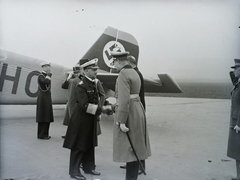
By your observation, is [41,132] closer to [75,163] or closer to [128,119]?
[75,163]

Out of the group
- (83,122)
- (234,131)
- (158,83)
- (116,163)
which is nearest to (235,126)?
(234,131)

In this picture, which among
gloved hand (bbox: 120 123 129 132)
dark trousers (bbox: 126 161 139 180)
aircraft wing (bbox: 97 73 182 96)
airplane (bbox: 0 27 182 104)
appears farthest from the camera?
airplane (bbox: 0 27 182 104)

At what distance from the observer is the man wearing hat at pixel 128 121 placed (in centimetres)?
238

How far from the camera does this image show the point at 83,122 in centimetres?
269

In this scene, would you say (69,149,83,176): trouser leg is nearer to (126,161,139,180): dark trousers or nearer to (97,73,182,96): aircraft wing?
(126,161,139,180): dark trousers

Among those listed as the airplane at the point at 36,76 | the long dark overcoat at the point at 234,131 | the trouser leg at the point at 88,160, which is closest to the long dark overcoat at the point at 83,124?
the trouser leg at the point at 88,160

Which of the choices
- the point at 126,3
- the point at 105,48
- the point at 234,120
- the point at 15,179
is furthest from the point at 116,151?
the point at 105,48

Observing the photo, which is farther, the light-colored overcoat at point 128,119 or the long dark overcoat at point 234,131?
the long dark overcoat at point 234,131

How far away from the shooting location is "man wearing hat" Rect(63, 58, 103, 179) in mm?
2615

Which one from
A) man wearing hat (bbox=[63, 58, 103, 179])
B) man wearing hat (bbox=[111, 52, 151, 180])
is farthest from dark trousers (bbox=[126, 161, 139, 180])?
man wearing hat (bbox=[63, 58, 103, 179])

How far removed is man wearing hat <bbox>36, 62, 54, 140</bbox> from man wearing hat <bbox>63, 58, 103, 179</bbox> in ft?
5.68

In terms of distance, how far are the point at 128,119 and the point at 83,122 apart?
1.86 feet

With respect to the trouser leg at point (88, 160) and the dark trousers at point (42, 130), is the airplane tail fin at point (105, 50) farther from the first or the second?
the trouser leg at point (88, 160)

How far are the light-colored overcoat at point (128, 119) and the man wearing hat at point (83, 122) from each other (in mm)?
346
